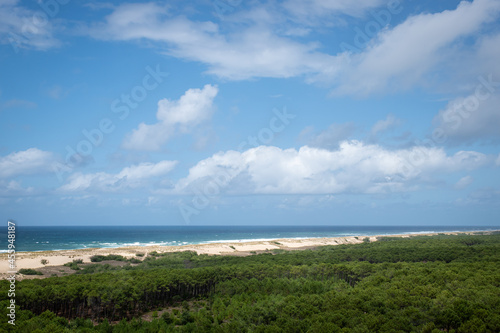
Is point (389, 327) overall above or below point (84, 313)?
above

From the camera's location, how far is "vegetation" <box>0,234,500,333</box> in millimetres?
18984

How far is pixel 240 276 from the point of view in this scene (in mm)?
36406

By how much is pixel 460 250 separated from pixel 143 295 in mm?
45869

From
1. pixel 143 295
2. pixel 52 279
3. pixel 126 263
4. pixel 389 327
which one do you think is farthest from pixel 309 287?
pixel 126 263

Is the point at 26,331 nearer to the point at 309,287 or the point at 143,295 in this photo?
the point at 143,295

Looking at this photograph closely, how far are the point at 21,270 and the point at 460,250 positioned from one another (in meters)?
61.9

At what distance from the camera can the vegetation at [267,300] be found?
1898 cm

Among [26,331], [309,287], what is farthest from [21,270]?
[309,287]

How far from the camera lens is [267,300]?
26.2 meters

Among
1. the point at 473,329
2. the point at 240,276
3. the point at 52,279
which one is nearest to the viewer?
the point at 473,329

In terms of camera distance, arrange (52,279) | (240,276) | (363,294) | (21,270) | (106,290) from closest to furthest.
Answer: (363,294)
(106,290)
(52,279)
(240,276)
(21,270)

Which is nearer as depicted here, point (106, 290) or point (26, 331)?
point (26, 331)

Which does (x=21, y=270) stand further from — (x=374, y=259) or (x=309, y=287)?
(x=374, y=259)

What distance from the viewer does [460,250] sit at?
170 feet
